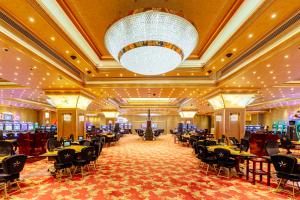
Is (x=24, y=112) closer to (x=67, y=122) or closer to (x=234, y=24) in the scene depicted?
(x=67, y=122)

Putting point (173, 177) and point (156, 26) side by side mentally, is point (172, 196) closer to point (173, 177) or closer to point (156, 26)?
point (173, 177)

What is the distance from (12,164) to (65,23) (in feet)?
12.4

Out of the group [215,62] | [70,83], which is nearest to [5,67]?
[70,83]

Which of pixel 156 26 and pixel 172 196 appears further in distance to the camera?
pixel 172 196

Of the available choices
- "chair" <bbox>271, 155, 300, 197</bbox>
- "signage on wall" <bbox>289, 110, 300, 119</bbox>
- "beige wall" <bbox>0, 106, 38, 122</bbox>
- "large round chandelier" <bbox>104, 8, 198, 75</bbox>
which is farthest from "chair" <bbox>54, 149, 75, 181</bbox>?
"signage on wall" <bbox>289, 110, 300, 119</bbox>

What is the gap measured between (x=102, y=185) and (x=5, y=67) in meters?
5.45

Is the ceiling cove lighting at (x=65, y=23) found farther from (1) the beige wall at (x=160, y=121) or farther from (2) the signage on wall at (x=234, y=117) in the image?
(1) the beige wall at (x=160, y=121)

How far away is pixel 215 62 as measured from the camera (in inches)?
325

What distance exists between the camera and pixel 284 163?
16.1ft

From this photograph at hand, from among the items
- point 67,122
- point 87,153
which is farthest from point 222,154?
point 67,122

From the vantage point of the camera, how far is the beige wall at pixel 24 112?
19.3m

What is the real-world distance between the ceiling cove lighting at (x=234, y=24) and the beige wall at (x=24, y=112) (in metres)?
19.2

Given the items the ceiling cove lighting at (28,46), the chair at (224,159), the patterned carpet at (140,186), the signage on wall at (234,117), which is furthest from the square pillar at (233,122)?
the ceiling cove lighting at (28,46)

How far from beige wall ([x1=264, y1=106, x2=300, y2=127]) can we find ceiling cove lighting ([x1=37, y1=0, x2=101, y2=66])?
764 inches
